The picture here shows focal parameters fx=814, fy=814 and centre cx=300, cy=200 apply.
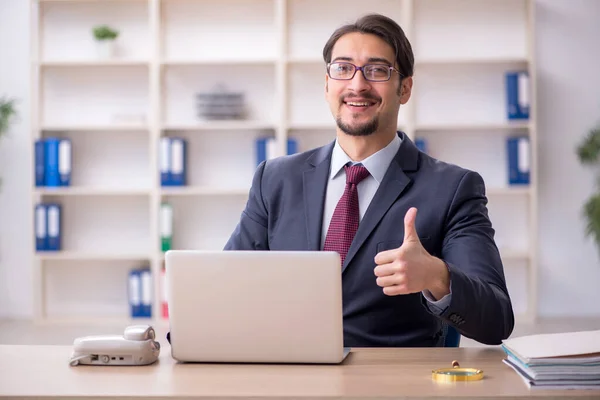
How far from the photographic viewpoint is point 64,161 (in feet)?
17.1

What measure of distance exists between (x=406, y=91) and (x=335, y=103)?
0.24 metres

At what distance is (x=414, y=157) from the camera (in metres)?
2.31

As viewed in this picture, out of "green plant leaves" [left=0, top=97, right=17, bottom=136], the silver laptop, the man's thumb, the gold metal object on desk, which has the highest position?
"green plant leaves" [left=0, top=97, right=17, bottom=136]

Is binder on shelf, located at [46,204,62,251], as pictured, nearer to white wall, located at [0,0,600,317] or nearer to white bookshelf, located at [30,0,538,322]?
white bookshelf, located at [30,0,538,322]

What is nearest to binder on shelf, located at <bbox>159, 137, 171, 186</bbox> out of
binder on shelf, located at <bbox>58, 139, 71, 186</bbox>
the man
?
binder on shelf, located at <bbox>58, 139, 71, 186</bbox>

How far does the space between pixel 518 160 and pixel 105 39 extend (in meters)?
2.73

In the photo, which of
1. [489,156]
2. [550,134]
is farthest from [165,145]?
[550,134]

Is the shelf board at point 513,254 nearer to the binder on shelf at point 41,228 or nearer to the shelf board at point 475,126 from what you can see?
the shelf board at point 475,126

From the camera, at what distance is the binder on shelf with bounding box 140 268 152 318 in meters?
5.18

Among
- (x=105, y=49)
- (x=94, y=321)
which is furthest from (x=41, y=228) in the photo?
(x=105, y=49)

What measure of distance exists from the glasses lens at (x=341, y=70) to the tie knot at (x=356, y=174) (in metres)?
0.27

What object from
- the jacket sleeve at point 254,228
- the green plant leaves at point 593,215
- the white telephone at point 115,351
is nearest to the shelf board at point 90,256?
the green plant leaves at point 593,215

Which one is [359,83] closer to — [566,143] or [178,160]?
[178,160]

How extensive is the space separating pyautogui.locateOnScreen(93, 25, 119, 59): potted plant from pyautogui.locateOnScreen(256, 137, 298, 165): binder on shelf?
113cm
